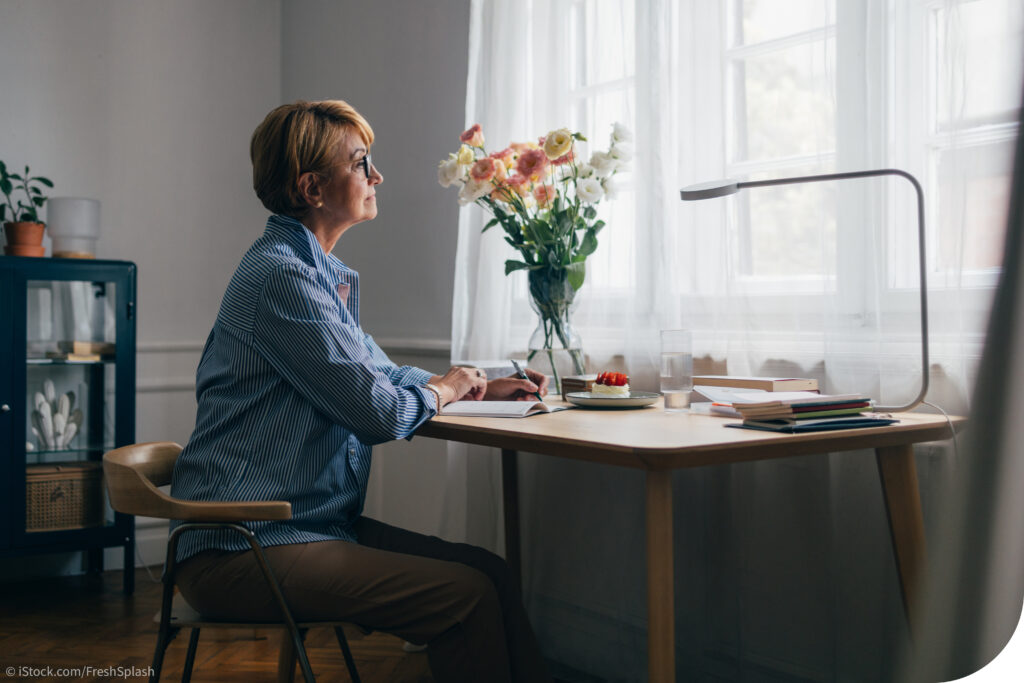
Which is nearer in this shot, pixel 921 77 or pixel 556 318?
pixel 921 77

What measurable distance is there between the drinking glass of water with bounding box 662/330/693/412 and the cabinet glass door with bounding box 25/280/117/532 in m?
2.39

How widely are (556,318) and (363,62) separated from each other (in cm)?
196

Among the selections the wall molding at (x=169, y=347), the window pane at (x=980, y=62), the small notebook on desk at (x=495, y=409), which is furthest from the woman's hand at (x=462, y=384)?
the wall molding at (x=169, y=347)

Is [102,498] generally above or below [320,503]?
below

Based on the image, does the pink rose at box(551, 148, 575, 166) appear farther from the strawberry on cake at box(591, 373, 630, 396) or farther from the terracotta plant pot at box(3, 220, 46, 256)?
the terracotta plant pot at box(3, 220, 46, 256)

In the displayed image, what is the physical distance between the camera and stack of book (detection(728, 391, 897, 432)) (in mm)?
1483

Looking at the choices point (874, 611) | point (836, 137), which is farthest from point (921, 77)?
point (874, 611)

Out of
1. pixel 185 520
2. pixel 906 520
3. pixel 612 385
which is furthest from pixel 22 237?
pixel 906 520

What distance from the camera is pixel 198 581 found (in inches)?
58.6

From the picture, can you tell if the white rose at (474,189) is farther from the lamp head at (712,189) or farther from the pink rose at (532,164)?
the lamp head at (712,189)

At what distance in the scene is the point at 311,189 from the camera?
5.91 feet

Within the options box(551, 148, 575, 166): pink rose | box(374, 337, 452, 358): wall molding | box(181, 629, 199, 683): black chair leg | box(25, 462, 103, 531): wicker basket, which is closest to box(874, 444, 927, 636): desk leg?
box(551, 148, 575, 166): pink rose

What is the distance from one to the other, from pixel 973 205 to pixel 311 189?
128 centimetres

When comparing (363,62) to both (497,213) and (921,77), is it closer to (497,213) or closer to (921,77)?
(497,213)
